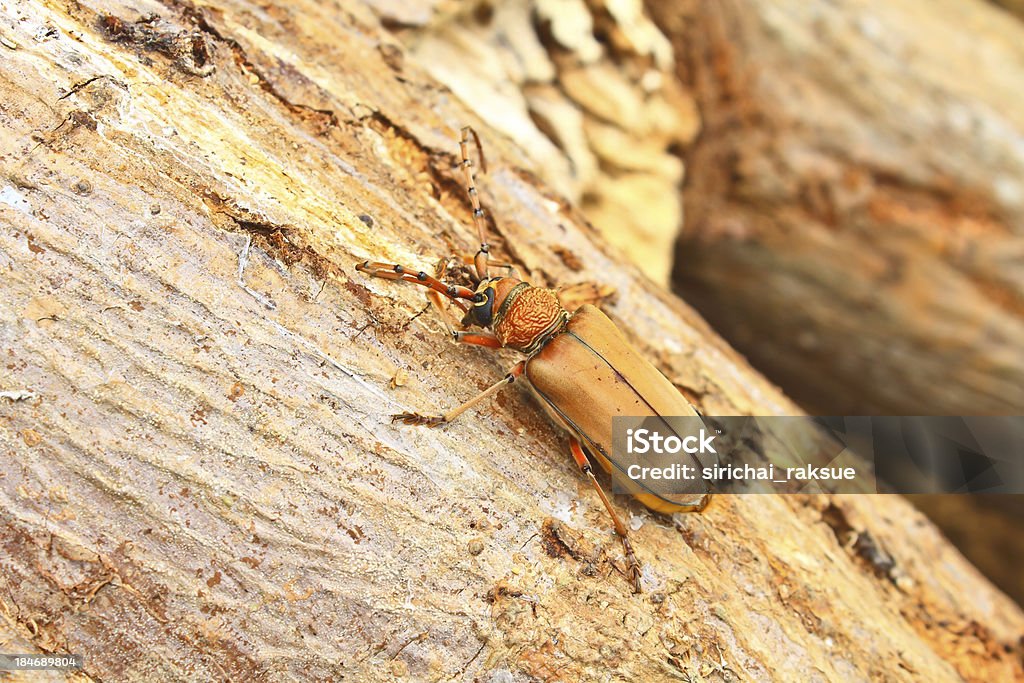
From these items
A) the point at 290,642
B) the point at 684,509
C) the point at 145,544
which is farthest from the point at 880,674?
the point at 145,544

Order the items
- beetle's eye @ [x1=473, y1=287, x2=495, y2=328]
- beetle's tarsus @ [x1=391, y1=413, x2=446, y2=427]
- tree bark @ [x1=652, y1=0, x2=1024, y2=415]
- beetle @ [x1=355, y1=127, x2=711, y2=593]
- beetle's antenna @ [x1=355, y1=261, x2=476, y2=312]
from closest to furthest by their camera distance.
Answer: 1. beetle's tarsus @ [x1=391, y1=413, x2=446, y2=427]
2. beetle's antenna @ [x1=355, y1=261, x2=476, y2=312]
3. beetle @ [x1=355, y1=127, x2=711, y2=593]
4. beetle's eye @ [x1=473, y1=287, x2=495, y2=328]
5. tree bark @ [x1=652, y1=0, x2=1024, y2=415]

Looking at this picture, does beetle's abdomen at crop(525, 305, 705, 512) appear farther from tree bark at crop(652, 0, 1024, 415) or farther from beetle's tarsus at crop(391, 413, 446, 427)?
tree bark at crop(652, 0, 1024, 415)

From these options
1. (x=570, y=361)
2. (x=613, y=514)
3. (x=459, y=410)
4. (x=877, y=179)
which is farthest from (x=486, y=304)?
(x=877, y=179)

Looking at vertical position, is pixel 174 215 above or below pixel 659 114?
below

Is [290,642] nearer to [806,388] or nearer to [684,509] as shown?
[684,509]

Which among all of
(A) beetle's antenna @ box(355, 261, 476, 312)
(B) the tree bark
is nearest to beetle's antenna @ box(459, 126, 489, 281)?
(A) beetle's antenna @ box(355, 261, 476, 312)

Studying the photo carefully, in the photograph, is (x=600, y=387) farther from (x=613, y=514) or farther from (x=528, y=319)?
(x=613, y=514)
